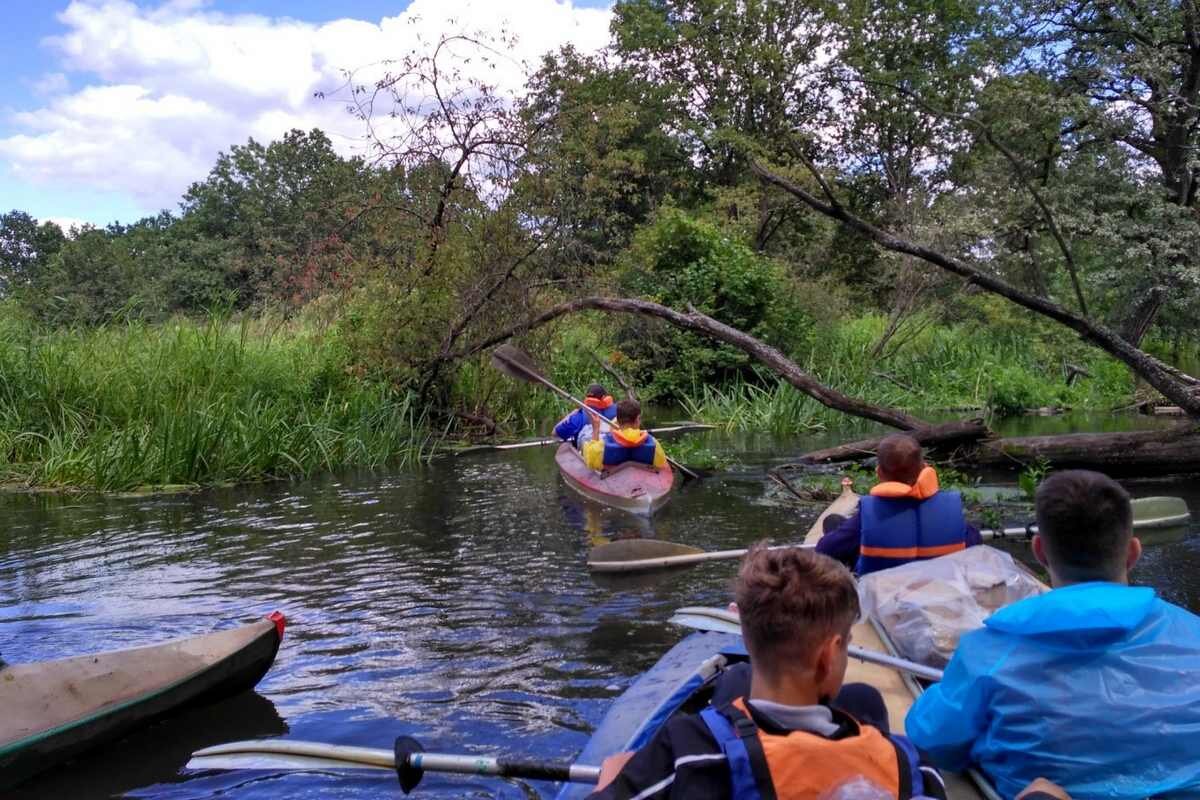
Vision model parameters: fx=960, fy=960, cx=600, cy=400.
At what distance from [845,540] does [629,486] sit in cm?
438

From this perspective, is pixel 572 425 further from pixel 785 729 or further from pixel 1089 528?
pixel 785 729

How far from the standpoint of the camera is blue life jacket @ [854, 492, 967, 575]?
443 cm

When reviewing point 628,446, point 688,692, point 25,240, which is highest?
point 25,240

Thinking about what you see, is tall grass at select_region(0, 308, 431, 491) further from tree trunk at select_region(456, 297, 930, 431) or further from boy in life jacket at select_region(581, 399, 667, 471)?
boy in life jacket at select_region(581, 399, 667, 471)

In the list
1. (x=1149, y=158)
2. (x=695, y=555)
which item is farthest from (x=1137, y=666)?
(x=1149, y=158)

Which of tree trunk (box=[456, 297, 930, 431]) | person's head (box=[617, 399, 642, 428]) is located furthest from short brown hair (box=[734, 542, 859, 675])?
tree trunk (box=[456, 297, 930, 431])

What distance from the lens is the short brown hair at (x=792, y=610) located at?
189 cm

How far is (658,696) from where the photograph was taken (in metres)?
3.31

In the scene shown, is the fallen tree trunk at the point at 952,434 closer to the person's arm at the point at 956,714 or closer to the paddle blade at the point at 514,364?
the paddle blade at the point at 514,364

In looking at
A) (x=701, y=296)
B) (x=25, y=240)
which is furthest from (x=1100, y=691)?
(x=25, y=240)

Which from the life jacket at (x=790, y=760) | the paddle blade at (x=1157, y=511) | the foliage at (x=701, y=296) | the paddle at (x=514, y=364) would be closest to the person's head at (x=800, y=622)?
the life jacket at (x=790, y=760)

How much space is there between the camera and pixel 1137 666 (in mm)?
2232

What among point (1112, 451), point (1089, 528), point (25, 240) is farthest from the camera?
point (25, 240)

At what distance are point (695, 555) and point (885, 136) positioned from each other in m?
26.8
